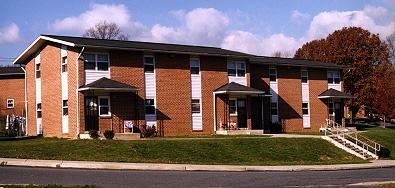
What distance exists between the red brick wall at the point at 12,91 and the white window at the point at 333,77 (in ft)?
95.3

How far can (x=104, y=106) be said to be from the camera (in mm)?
34719

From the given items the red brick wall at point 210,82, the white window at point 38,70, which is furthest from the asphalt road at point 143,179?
the white window at point 38,70

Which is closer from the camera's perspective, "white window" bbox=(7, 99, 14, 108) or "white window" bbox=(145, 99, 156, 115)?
"white window" bbox=(145, 99, 156, 115)

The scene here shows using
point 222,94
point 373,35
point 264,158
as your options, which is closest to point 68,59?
point 222,94

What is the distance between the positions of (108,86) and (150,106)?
14.8 ft

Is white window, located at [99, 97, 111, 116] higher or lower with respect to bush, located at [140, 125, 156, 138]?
higher

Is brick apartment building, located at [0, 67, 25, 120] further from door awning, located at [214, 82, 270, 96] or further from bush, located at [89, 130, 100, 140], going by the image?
bush, located at [89, 130, 100, 140]

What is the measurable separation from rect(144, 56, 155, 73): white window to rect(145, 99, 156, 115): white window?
2006mm

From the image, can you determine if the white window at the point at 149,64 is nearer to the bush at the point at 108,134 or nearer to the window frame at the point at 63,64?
the window frame at the point at 63,64

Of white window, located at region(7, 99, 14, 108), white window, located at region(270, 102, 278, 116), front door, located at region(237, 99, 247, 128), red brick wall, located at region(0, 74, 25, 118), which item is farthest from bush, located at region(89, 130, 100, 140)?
white window, located at region(7, 99, 14, 108)

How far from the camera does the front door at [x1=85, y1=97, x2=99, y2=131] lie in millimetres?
34156

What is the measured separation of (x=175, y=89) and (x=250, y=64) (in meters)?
8.87

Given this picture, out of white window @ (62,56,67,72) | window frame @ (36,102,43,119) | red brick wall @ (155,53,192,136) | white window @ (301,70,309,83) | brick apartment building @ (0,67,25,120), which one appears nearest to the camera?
white window @ (62,56,67,72)

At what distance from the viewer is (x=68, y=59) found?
1374 inches
